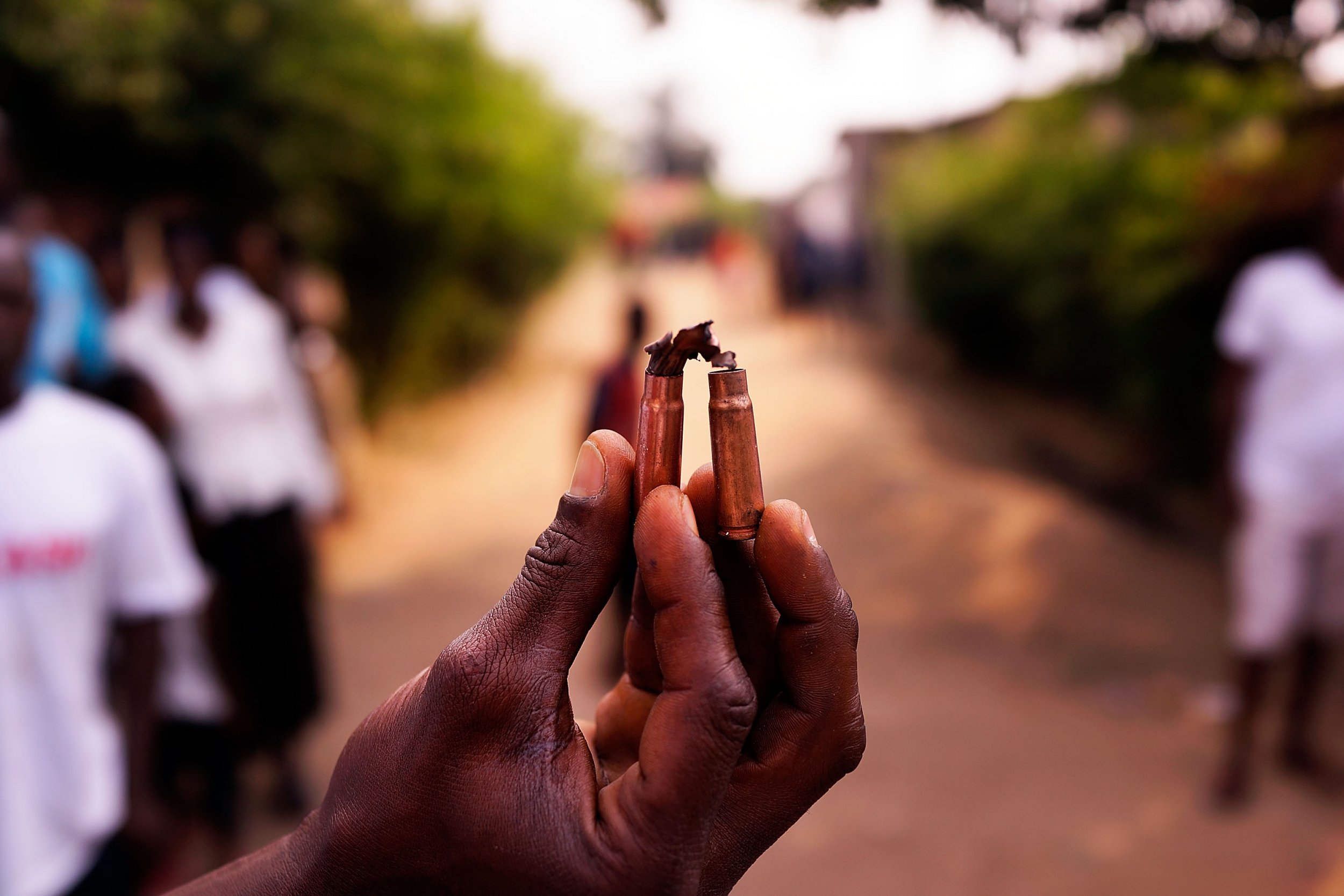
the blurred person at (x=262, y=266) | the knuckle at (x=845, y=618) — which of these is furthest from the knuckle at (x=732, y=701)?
the blurred person at (x=262, y=266)

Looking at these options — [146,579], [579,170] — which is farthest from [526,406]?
[146,579]

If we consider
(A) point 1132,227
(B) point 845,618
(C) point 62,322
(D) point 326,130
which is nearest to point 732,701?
(B) point 845,618

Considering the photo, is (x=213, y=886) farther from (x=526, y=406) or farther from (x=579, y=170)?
(x=579, y=170)

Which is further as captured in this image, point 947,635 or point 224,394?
point 947,635

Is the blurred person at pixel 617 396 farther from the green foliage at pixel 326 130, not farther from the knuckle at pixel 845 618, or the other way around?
the green foliage at pixel 326 130

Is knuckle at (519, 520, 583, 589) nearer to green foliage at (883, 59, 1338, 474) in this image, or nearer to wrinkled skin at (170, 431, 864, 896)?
wrinkled skin at (170, 431, 864, 896)

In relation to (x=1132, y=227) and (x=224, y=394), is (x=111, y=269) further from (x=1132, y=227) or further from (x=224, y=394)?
(x=1132, y=227)

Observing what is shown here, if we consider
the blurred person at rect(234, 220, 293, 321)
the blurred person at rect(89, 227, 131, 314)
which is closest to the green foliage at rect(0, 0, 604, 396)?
the blurred person at rect(234, 220, 293, 321)
